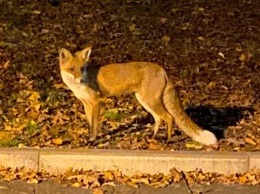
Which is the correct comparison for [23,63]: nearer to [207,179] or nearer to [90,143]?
[90,143]

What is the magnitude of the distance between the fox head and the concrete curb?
0.86 metres

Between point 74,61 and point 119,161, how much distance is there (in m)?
1.18

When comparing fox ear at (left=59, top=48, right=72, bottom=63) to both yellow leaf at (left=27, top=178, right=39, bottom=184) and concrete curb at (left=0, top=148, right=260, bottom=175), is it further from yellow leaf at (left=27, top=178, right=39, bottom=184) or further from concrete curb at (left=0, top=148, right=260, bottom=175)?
yellow leaf at (left=27, top=178, right=39, bottom=184)

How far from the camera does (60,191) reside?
21.3 feet

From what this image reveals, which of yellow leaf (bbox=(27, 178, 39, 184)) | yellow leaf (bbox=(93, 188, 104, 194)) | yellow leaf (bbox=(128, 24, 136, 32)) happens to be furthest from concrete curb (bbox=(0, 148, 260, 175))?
yellow leaf (bbox=(128, 24, 136, 32))

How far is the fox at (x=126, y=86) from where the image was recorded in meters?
7.43

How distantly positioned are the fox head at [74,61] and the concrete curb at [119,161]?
86cm

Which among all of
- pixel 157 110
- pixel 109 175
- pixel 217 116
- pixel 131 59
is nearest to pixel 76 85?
pixel 157 110

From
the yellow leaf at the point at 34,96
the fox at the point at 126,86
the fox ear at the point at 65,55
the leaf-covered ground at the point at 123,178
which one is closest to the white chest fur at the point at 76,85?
the fox at the point at 126,86

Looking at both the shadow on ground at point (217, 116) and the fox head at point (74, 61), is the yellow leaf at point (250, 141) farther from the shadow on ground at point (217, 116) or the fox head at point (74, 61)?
the fox head at point (74, 61)

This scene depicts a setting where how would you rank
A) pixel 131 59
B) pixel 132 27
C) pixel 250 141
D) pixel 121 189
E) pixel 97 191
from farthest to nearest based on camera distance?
pixel 132 27
pixel 131 59
pixel 250 141
pixel 121 189
pixel 97 191

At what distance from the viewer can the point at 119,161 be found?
6941 mm

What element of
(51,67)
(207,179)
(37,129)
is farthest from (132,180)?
(51,67)

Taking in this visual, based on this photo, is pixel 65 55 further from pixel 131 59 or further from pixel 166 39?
pixel 166 39
